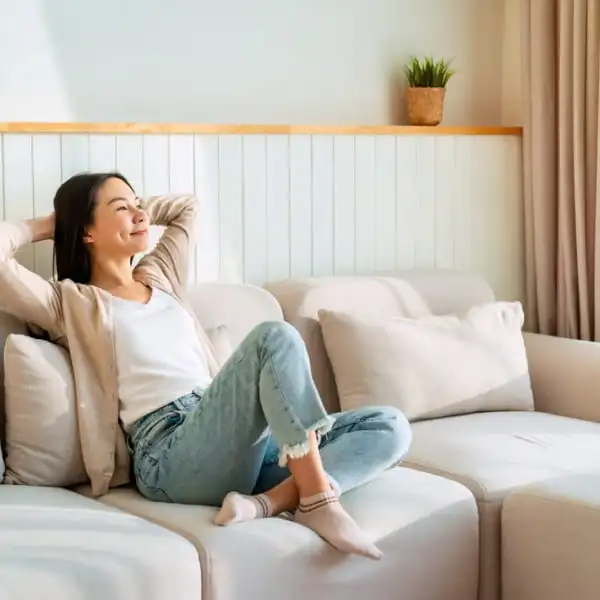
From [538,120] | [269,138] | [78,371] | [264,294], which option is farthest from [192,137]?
[538,120]

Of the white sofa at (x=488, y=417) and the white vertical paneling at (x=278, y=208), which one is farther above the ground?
the white vertical paneling at (x=278, y=208)

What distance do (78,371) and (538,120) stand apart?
6.40 ft

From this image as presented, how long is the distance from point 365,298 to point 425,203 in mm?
585

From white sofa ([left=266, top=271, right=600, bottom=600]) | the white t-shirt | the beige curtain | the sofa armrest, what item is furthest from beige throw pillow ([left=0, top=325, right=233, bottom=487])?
the beige curtain

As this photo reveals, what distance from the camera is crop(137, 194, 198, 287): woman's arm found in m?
2.89

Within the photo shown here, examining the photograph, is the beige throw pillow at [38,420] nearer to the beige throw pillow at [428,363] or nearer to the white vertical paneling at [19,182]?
the white vertical paneling at [19,182]

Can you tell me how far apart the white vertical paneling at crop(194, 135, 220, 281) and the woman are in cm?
26

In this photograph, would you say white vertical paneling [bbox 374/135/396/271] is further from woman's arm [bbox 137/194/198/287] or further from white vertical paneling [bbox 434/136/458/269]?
woman's arm [bbox 137/194/198/287]

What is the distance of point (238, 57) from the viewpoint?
346 centimetres

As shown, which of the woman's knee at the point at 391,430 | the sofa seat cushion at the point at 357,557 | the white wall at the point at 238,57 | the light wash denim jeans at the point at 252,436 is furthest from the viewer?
the white wall at the point at 238,57

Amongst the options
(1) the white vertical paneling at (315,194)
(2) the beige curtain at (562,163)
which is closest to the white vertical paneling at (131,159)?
(1) the white vertical paneling at (315,194)

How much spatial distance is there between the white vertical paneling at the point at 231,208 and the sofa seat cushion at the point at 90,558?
4.05 feet

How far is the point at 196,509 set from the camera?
2.32m

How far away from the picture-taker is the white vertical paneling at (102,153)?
3.09 m
